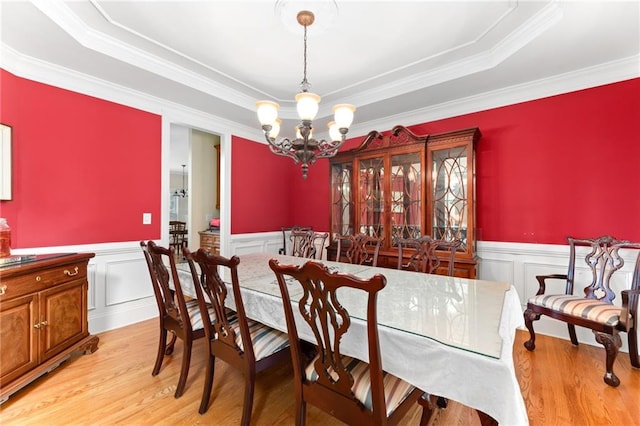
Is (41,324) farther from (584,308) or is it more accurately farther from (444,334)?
(584,308)

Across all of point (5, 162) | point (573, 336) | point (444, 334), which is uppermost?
point (5, 162)

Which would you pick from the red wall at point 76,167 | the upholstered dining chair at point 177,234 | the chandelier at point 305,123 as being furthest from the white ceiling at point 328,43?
the upholstered dining chair at point 177,234

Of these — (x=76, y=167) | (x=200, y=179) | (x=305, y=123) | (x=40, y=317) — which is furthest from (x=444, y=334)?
(x=200, y=179)

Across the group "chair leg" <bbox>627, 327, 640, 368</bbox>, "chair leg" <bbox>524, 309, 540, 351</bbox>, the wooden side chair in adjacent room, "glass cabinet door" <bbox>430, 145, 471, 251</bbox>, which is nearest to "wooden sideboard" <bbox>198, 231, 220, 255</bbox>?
the wooden side chair in adjacent room

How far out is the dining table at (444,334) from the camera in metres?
0.90

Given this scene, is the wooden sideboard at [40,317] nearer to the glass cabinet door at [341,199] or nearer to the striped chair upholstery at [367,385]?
the striped chair upholstery at [367,385]

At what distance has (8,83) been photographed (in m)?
2.24

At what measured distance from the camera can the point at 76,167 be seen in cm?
260

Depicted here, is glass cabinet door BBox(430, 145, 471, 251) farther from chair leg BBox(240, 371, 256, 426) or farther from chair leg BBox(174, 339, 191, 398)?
chair leg BBox(174, 339, 191, 398)

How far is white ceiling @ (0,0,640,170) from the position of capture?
191 cm

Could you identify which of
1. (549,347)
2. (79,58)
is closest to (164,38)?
(79,58)

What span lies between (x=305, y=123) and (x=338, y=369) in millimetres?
1526

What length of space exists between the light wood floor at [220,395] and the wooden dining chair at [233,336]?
229 mm

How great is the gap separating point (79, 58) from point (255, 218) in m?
2.58
